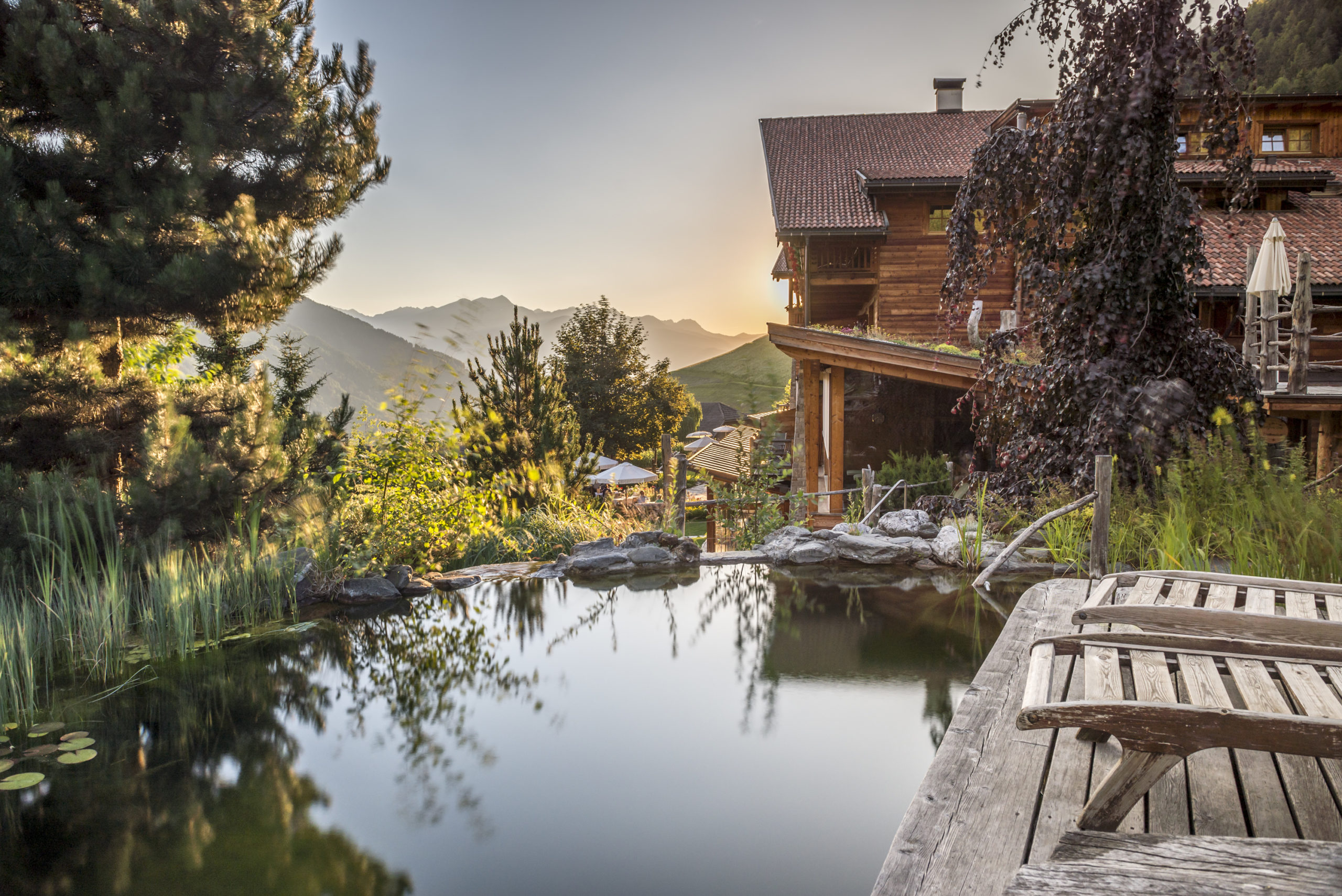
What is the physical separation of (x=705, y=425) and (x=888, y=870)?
149 ft

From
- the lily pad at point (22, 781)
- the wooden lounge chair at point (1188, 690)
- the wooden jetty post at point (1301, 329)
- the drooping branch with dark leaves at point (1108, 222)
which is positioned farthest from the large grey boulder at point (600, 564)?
the wooden jetty post at point (1301, 329)

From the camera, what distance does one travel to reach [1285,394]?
28.1ft

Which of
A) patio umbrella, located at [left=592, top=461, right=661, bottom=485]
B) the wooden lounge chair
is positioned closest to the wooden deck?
the wooden lounge chair

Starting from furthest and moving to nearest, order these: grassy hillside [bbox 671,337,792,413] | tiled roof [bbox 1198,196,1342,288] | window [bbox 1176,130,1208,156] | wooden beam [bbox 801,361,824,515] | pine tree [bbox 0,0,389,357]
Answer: grassy hillside [bbox 671,337,792,413] < tiled roof [bbox 1198,196,1342,288] < wooden beam [bbox 801,361,824,515] < window [bbox 1176,130,1208,156] < pine tree [bbox 0,0,389,357]

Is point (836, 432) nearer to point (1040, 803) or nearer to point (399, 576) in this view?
point (399, 576)

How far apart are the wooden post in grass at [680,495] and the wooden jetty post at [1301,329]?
690 cm

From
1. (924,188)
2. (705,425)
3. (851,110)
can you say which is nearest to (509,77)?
(924,188)

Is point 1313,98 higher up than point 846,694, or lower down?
higher up

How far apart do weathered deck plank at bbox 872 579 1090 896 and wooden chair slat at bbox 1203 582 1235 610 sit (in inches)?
27.0

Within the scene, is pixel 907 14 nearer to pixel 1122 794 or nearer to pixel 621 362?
pixel 1122 794

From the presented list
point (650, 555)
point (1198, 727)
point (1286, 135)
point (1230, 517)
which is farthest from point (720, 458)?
point (1198, 727)

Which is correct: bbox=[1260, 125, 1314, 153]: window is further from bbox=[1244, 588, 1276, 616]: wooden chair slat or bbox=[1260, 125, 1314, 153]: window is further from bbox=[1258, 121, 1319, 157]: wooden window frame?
bbox=[1244, 588, 1276, 616]: wooden chair slat

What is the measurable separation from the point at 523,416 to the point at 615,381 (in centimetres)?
1931

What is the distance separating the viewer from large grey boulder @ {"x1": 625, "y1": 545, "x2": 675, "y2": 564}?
7.38 m
